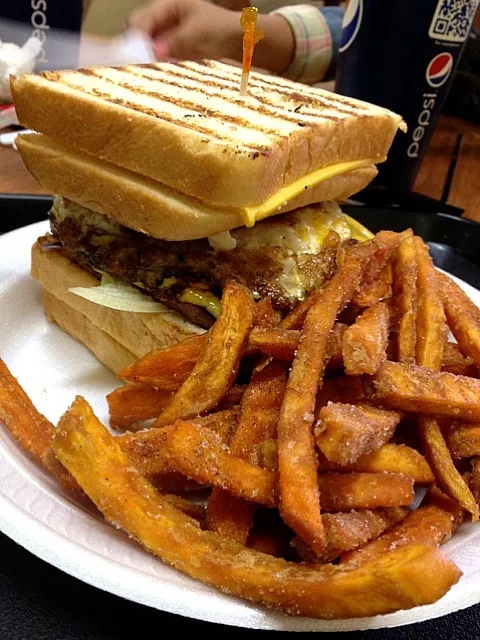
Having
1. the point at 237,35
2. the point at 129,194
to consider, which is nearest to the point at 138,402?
the point at 129,194

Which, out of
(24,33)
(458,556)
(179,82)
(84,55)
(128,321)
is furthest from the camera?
(24,33)

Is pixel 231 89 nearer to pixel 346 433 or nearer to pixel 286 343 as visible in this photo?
pixel 286 343

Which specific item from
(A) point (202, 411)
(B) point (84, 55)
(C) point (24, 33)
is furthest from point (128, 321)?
(C) point (24, 33)

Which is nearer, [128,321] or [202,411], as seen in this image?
[202,411]

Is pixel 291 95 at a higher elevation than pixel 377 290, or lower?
higher

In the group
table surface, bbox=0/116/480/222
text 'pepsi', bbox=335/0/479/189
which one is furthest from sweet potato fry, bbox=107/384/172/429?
text 'pepsi', bbox=335/0/479/189

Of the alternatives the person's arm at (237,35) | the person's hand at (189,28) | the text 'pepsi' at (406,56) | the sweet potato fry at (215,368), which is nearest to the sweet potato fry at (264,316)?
the sweet potato fry at (215,368)

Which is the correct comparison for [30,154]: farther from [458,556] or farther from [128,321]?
[458,556]
